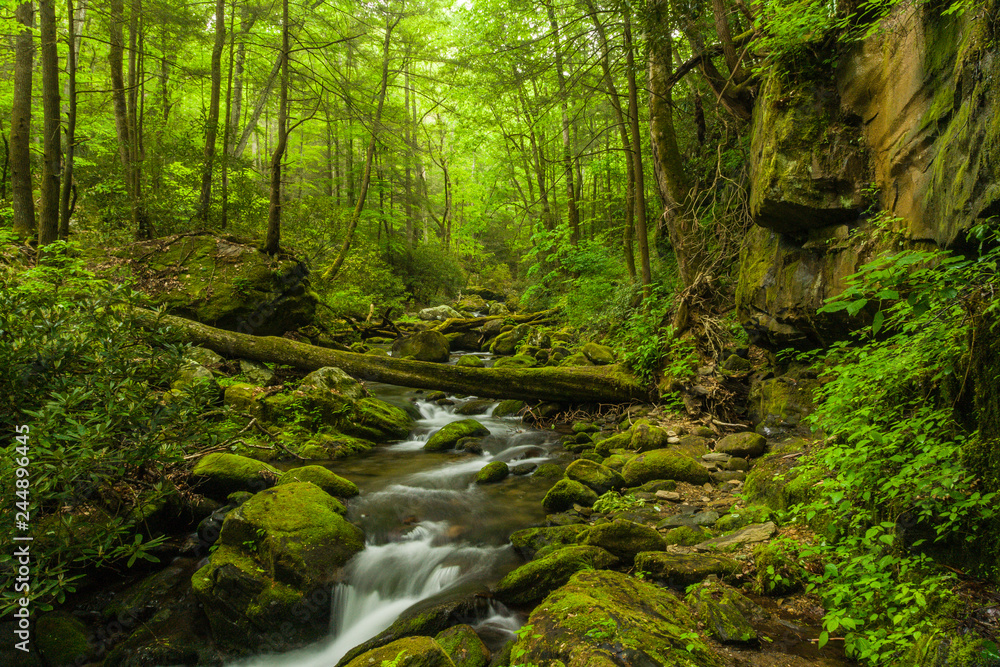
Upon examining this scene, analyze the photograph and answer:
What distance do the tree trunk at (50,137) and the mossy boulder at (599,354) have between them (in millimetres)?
9728

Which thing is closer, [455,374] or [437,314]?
[455,374]

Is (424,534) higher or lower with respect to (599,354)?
lower

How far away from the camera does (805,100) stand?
536 cm

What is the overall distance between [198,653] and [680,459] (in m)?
5.08

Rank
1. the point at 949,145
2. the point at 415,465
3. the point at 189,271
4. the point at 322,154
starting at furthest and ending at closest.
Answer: the point at 322,154
the point at 189,271
the point at 415,465
the point at 949,145

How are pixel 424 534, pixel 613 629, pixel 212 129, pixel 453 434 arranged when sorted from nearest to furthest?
pixel 613 629 → pixel 424 534 → pixel 453 434 → pixel 212 129

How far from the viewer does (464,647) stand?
10.6 ft

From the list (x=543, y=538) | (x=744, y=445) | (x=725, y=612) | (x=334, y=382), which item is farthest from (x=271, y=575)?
(x=744, y=445)

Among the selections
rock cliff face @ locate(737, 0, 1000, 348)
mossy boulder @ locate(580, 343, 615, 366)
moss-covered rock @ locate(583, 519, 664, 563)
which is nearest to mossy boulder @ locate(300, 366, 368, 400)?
mossy boulder @ locate(580, 343, 615, 366)

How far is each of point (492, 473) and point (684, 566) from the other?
11.2 ft

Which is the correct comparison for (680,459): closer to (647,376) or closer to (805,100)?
(647,376)

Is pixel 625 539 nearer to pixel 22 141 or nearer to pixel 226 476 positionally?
pixel 226 476

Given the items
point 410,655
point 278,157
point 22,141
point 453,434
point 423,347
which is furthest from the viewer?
point 423,347

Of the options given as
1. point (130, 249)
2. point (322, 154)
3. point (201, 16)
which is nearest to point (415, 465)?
point (130, 249)
